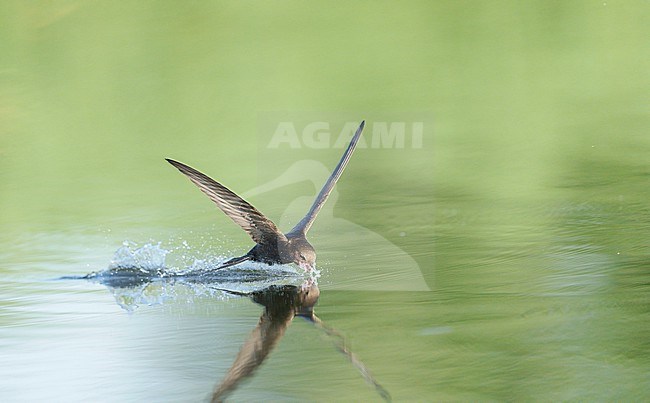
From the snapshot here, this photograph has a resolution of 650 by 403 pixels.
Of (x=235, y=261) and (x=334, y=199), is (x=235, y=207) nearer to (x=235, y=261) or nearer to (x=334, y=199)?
(x=235, y=261)

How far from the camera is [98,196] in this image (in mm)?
6938

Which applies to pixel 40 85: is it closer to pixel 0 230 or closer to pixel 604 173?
pixel 0 230

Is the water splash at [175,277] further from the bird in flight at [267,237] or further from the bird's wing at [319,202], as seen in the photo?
the bird's wing at [319,202]

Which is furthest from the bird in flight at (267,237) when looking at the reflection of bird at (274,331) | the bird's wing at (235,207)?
the reflection of bird at (274,331)

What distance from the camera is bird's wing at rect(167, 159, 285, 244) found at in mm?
4293

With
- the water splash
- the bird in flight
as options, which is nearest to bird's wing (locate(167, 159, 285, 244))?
the bird in flight

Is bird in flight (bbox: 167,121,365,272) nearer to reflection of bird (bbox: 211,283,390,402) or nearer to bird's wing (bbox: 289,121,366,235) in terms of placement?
bird's wing (bbox: 289,121,366,235)

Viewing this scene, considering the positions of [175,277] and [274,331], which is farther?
[175,277]

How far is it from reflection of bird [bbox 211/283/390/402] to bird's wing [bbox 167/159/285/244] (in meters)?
0.25

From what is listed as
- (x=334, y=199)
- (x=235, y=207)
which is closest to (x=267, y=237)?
(x=235, y=207)

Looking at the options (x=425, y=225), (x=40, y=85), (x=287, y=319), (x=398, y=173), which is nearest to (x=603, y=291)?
(x=287, y=319)

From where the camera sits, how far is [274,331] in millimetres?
3953

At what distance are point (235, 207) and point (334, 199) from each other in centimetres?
193

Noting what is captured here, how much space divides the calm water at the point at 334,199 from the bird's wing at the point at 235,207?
0.73 feet
